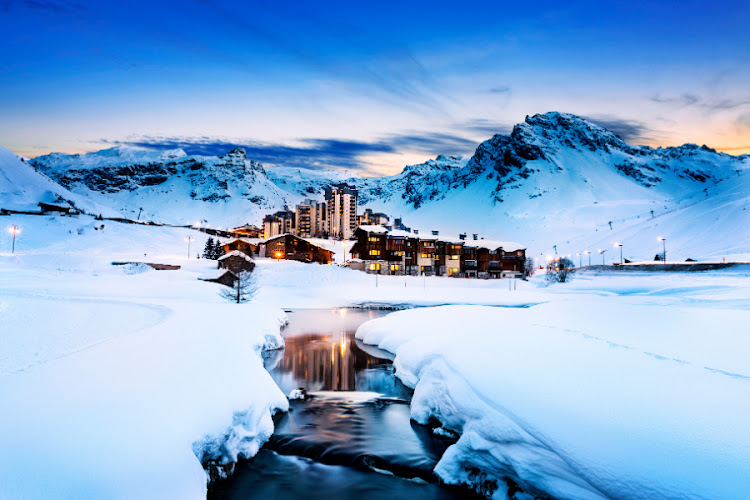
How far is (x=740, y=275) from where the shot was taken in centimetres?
5769

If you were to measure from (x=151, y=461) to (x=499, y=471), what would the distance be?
8.02 metres

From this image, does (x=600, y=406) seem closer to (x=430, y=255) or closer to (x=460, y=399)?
(x=460, y=399)

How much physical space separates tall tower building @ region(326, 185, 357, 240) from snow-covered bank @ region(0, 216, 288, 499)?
128 metres

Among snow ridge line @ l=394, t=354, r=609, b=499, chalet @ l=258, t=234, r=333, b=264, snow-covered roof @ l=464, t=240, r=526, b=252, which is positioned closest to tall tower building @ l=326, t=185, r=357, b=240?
chalet @ l=258, t=234, r=333, b=264

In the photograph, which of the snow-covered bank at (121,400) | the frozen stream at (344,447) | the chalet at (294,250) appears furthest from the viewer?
the chalet at (294,250)

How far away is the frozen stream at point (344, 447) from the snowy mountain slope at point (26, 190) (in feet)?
423

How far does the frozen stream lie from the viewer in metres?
11.2

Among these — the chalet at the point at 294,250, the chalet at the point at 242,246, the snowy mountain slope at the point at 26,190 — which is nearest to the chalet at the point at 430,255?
the chalet at the point at 294,250

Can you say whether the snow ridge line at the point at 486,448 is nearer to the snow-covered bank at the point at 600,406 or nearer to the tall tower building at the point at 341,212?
the snow-covered bank at the point at 600,406

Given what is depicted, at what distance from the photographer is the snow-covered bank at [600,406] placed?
8211 millimetres

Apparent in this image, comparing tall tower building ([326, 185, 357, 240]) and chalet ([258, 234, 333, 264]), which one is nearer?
chalet ([258, 234, 333, 264])

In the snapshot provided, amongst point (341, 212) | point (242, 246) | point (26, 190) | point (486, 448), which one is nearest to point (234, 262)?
point (242, 246)

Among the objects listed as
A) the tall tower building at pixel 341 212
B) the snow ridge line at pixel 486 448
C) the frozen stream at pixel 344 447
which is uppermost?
the tall tower building at pixel 341 212

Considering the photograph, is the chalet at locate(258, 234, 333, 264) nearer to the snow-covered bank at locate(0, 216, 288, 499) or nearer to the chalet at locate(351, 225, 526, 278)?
the chalet at locate(351, 225, 526, 278)
